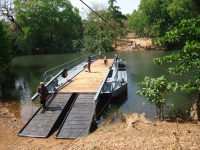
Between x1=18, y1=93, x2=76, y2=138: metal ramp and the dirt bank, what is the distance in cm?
33

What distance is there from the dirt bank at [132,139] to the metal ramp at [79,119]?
44 centimetres

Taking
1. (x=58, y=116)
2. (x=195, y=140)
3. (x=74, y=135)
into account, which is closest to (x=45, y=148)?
(x=74, y=135)

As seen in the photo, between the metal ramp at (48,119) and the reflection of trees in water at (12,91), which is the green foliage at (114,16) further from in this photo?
the metal ramp at (48,119)

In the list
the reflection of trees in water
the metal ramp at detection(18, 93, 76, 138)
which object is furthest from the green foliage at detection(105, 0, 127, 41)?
the metal ramp at detection(18, 93, 76, 138)

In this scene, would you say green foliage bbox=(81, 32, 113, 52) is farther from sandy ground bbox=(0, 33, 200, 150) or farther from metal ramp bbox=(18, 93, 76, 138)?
sandy ground bbox=(0, 33, 200, 150)

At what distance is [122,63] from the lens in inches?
787

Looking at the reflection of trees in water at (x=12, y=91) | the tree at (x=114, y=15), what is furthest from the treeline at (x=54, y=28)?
the reflection of trees in water at (x=12, y=91)

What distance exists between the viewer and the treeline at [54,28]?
53062 mm

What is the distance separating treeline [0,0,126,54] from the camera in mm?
53062

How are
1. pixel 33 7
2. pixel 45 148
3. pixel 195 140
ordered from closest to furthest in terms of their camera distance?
pixel 195 140
pixel 45 148
pixel 33 7

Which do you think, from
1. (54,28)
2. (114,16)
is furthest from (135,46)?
(54,28)

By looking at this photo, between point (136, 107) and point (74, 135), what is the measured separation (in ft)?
17.8

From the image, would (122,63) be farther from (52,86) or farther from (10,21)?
(10,21)

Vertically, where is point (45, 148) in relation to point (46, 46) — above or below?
below
